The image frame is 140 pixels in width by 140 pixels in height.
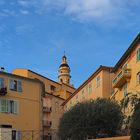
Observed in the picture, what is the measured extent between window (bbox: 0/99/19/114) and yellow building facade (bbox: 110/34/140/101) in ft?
53.5

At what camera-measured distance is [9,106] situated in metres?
75.6

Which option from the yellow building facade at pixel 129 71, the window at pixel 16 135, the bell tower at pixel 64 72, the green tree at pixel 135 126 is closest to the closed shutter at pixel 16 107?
the window at pixel 16 135

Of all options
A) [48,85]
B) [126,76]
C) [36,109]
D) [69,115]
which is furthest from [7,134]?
[48,85]

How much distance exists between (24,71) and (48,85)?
10.8m

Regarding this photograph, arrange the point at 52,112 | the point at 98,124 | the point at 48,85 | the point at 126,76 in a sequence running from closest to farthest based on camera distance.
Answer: the point at 98,124, the point at 126,76, the point at 52,112, the point at 48,85

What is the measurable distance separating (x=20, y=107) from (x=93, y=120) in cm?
2291

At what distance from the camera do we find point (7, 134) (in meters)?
71.7

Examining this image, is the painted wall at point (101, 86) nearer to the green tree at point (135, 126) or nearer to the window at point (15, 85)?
the window at point (15, 85)

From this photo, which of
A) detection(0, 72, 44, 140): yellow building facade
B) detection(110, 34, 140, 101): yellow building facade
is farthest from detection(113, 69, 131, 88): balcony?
detection(0, 72, 44, 140): yellow building facade

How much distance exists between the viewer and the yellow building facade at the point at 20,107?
246 ft

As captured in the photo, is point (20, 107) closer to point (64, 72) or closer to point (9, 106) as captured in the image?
point (9, 106)

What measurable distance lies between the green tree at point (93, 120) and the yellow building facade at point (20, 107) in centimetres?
1638

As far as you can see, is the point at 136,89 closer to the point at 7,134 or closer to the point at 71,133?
the point at 71,133

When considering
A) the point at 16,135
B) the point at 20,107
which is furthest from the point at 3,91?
the point at 16,135
